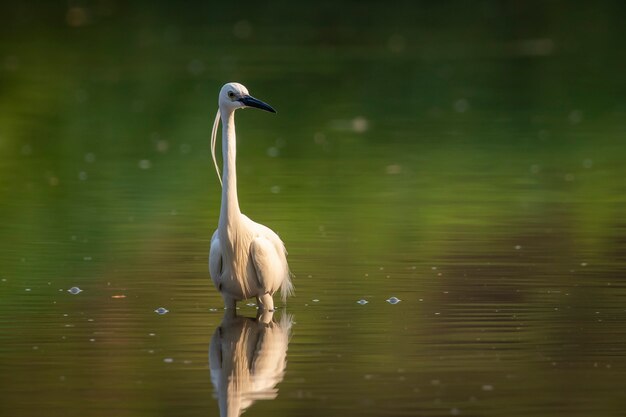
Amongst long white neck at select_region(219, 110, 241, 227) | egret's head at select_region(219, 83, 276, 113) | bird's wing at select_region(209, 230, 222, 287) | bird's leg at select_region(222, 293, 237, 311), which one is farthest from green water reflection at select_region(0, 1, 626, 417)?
egret's head at select_region(219, 83, 276, 113)

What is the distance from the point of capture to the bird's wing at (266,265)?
10984 millimetres

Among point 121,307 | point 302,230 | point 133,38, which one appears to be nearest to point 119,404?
point 121,307

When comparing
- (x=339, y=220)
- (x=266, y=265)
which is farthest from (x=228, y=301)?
(x=339, y=220)

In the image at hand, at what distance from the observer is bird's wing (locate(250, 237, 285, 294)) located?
11.0 meters

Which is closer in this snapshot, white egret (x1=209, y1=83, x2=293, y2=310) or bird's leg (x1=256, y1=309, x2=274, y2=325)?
bird's leg (x1=256, y1=309, x2=274, y2=325)

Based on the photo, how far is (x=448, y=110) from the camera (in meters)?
24.0

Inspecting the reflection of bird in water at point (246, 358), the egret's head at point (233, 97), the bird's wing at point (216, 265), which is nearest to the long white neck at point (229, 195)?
the bird's wing at point (216, 265)

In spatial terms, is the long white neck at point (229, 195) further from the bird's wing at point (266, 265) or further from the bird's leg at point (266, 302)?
the bird's leg at point (266, 302)

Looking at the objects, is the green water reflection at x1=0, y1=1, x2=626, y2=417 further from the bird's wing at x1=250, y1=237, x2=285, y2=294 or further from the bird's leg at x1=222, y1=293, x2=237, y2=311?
the bird's wing at x1=250, y1=237, x2=285, y2=294

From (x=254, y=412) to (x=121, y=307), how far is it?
3032mm

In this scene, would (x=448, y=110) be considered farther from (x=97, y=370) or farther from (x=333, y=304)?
(x=97, y=370)

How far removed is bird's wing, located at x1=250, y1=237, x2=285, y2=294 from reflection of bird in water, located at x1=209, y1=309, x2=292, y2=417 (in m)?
0.20

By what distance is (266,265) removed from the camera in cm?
1097

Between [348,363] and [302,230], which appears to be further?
[302,230]
